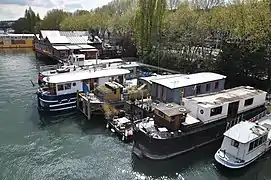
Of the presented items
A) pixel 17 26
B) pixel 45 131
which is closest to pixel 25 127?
pixel 45 131

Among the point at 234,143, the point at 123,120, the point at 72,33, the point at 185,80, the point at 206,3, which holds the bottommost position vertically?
the point at 123,120

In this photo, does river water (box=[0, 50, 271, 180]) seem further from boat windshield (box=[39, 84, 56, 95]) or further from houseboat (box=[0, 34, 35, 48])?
houseboat (box=[0, 34, 35, 48])

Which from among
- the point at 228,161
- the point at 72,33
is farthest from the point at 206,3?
the point at 72,33

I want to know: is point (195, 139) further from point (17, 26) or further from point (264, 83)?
point (17, 26)

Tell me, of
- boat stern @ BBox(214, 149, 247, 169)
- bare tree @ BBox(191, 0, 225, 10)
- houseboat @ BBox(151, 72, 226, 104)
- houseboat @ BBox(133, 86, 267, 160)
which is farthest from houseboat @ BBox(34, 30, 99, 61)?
boat stern @ BBox(214, 149, 247, 169)

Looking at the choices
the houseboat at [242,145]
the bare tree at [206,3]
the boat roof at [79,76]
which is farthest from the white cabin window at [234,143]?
the bare tree at [206,3]

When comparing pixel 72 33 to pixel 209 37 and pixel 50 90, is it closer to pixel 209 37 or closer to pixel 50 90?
pixel 209 37
